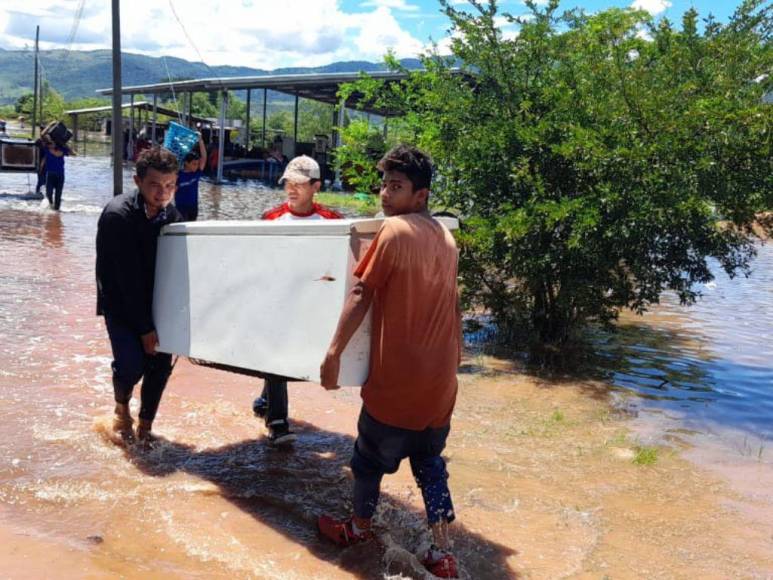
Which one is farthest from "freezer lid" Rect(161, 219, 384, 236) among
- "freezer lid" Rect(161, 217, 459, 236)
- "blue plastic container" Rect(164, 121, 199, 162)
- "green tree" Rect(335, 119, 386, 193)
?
"green tree" Rect(335, 119, 386, 193)

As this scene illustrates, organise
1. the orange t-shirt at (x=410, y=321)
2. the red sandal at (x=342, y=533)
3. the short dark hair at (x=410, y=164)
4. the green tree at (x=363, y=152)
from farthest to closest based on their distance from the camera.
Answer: the green tree at (x=363, y=152)
the red sandal at (x=342, y=533)
the short dark hair at (x=410, y=164)
the orange t-shirt at (x=410, y=321)

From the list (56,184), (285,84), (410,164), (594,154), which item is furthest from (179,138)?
(285,84)

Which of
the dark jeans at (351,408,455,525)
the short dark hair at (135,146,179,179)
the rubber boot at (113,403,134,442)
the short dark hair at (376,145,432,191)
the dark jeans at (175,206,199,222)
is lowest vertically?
the rubber boot at (113,403,134,442)

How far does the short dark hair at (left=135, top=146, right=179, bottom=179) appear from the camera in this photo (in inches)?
163

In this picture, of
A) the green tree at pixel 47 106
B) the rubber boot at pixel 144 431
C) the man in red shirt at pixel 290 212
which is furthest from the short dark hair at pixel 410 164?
the green tree at pixel 47 106

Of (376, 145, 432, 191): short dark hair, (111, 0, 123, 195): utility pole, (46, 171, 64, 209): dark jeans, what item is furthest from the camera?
(46, 171, 64, 209): dark jeans

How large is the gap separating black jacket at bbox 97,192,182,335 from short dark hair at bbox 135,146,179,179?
16 centimetres

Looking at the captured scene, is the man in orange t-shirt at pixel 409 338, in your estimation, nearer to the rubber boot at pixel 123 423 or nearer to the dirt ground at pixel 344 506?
the dirt ground at pixel 344 506

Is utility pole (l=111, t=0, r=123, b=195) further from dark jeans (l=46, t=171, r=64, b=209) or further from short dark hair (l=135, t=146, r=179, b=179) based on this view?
short dark hair (l=135, t=146, r=179, b=179)

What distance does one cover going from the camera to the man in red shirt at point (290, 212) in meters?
4.59

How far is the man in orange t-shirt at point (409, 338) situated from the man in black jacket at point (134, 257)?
55.8 inches

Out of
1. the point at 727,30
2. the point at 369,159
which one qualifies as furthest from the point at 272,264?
the point at 727,30

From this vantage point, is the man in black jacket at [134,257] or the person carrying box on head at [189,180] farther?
the person carrying box on head at [189,180]

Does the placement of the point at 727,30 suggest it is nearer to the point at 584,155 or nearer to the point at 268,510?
the point at 584,155
